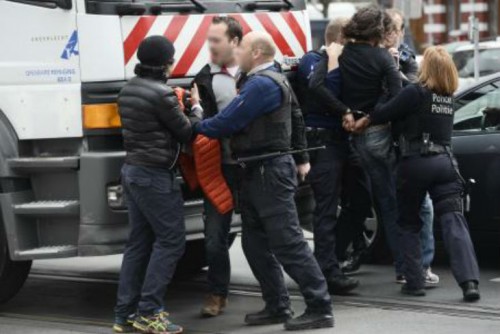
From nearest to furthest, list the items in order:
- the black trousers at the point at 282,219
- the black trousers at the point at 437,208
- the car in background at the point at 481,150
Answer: the black trousers at the point at 282,219
the black trousers at the point at 437,208
the car in background at the point at 481,150

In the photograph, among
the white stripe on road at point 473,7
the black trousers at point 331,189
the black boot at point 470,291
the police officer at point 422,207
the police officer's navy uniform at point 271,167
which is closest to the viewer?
the police officer's navy uniform at point 271,167

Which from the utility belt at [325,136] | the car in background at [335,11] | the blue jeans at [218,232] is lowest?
the blue jeans at [218,232]

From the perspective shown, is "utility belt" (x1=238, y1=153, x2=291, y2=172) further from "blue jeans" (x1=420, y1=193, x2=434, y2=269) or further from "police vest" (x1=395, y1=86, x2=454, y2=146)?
"blue jeans" (x1=420, y1=193, x2=434, y2=269)

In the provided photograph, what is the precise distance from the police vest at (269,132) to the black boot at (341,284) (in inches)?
60.4

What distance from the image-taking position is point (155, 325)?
798cm

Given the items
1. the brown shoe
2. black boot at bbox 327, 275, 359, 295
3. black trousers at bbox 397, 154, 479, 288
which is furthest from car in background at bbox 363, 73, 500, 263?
the brown shoe

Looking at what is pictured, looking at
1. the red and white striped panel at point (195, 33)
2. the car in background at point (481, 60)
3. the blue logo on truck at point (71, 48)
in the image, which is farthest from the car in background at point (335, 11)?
the blue logo on truck at point (71, 48)

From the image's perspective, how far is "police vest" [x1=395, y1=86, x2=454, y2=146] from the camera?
886cm

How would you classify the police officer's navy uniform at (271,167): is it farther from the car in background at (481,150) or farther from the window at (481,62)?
the window at (481,62)

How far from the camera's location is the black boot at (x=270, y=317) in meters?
8.29

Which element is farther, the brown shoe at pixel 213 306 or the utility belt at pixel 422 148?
the utility belt at pixel 422 148

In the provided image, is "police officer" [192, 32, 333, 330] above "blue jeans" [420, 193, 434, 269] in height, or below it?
above

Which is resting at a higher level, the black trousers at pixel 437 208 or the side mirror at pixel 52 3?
the side mirror at pixel 52 3

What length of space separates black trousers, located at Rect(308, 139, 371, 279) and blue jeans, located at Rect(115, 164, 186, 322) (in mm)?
1363
